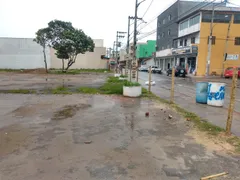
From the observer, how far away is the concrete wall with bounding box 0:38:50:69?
4719 centimetres

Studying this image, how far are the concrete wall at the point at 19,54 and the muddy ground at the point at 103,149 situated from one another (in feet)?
146

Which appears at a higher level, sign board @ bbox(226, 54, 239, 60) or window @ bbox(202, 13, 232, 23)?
window @ bbox(202, 13, 232, 23)

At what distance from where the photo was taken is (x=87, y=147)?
443 cm

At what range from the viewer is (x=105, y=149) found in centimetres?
434

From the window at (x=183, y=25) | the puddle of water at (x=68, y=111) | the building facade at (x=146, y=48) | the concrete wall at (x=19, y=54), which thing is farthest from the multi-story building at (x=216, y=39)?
the building facade at (x=146, y=48)

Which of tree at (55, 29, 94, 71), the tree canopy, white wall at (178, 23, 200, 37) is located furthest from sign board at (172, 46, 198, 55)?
the tree canopy

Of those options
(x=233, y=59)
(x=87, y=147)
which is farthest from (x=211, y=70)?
(x=87, y=147)

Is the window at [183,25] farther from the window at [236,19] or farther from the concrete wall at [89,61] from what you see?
the concrete wall at [89,61]

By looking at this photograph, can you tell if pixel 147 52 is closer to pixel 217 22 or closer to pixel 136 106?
pixel 217 22

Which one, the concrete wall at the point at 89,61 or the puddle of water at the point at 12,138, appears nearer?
the puddle of water at the point at 12,138

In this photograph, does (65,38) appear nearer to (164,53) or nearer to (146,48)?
(164,53)

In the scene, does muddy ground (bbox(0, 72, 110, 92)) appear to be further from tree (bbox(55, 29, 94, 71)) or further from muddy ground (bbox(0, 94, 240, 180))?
tree (bbox(55, 29, 94, 71))

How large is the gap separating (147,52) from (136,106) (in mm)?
64615

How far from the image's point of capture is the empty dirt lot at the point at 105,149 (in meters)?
3.42
